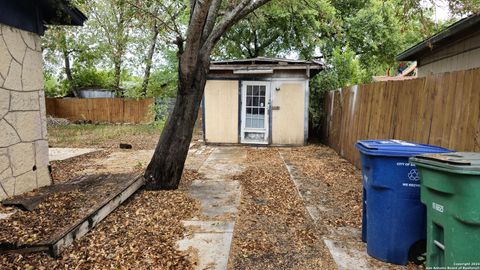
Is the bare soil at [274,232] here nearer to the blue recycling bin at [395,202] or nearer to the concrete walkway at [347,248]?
the concrete walkway at [347,248]

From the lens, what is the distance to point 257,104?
10875 millimetres

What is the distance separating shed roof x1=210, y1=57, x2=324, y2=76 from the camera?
1024 centimetres

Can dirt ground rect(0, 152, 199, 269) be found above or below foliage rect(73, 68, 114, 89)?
below

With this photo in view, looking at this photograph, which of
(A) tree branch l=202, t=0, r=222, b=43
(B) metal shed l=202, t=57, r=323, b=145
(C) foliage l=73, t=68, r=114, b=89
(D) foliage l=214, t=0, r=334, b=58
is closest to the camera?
(A) tree branch l=202, t=0, r=222, b=43

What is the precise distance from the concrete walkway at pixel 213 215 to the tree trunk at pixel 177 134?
533mm

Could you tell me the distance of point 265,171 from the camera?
23.2ft

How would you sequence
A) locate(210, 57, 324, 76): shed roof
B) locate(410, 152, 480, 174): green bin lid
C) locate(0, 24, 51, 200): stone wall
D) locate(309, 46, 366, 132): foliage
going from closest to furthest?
locate(410, 152, 480, 174): green bin lid, locate(0, 24, 51, 200): stone wall, locate(210, 57, 324, 76): shed roof, locate(309, 46, 366, 132): foliage

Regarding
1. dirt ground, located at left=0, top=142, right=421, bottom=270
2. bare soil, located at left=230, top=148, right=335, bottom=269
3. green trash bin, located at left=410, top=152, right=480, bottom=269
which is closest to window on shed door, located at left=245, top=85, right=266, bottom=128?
dirt ground, located at left=0, top=142, right=421, bottom=270

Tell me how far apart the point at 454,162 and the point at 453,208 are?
0.30 meters

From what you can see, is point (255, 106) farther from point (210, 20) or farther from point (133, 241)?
point (133, 241)

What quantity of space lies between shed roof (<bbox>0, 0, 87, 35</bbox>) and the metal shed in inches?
216

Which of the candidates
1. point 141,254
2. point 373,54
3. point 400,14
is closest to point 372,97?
point 400,14

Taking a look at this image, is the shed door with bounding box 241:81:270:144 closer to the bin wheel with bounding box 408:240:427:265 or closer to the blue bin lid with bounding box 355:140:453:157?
the blue bin lid with bounding box 355:140:453:157

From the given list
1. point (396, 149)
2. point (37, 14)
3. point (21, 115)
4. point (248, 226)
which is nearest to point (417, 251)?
point (396, 149)
